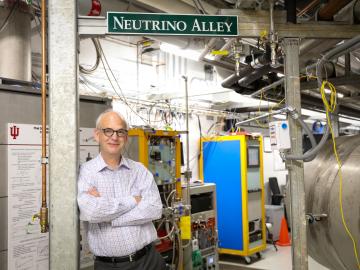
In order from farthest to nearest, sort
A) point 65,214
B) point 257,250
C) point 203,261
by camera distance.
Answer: point 257,250, point 203,261, point 65,214

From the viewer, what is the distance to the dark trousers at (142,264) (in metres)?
1.87

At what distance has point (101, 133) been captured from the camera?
6.43ft

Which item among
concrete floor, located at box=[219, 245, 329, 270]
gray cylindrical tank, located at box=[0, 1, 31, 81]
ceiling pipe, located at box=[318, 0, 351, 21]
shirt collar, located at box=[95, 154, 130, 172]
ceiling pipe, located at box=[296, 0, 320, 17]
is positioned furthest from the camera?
concrete floor, located at box=[219, 245, 329, 270]

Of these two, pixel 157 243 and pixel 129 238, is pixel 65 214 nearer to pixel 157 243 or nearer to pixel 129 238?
pixel 129 238

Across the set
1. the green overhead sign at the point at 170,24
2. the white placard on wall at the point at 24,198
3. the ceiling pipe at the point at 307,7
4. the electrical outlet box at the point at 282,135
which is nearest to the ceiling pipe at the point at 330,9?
the ceiling pipe at the point at 307,7

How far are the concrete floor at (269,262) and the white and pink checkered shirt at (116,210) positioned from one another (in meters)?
3.49

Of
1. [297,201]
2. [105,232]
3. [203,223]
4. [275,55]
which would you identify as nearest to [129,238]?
[105,232]

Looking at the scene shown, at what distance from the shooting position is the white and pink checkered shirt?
1.74m

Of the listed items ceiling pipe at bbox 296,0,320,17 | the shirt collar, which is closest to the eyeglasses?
the shirt collar

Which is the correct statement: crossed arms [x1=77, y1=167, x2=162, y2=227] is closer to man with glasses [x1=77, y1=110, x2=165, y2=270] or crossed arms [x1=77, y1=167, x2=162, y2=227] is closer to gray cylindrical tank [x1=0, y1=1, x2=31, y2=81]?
man with glasses [x1=77, y1=110, x2=165, y2=270]

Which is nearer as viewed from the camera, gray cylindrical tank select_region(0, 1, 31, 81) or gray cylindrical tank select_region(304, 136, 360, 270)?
gray cylindrical tank select_region(304, 136, 360, 270)

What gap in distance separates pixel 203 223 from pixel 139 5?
8.43 feet

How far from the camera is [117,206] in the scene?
1774 mm

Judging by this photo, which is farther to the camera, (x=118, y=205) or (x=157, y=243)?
(x=157, y=243)
